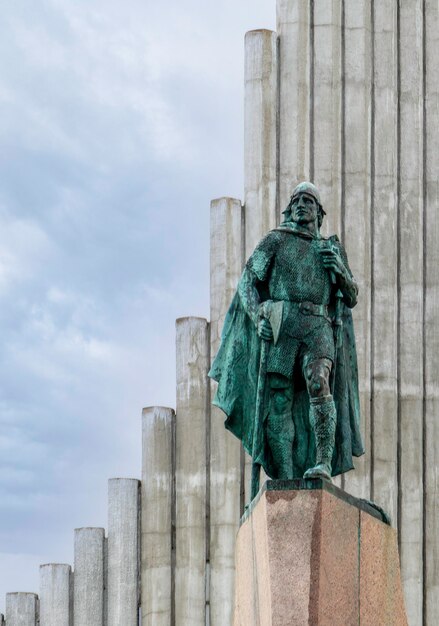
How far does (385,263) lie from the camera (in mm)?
15281

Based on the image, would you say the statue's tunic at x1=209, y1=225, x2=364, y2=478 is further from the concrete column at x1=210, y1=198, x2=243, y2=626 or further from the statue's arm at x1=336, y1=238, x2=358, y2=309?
the concrete column at x1=210, y1=198, x2=243, y2=626

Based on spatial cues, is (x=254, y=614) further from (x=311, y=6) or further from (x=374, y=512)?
(x=311, y=6)

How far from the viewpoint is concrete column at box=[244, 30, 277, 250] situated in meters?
15.2

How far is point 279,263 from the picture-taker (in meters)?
9.30

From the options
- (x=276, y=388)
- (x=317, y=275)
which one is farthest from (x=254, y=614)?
(x=317, y=275)

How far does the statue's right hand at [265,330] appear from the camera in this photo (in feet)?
30.0

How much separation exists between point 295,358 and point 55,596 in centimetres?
656

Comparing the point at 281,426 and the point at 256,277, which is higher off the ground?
the point at 256,277

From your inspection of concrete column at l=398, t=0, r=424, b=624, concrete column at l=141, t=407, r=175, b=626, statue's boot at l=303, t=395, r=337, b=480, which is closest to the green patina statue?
statue's boot at l=303, t=395, r=337, b=480

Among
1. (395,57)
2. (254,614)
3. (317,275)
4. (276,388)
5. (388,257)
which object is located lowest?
(254,614)

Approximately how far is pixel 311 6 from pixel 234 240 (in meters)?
2.24

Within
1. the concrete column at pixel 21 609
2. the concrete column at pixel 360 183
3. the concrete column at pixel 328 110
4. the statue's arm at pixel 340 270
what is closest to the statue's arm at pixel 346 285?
the statue's arm at pixel 340 270

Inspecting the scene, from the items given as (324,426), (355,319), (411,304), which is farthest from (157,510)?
(324,426)

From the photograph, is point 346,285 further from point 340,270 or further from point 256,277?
point 256,277
